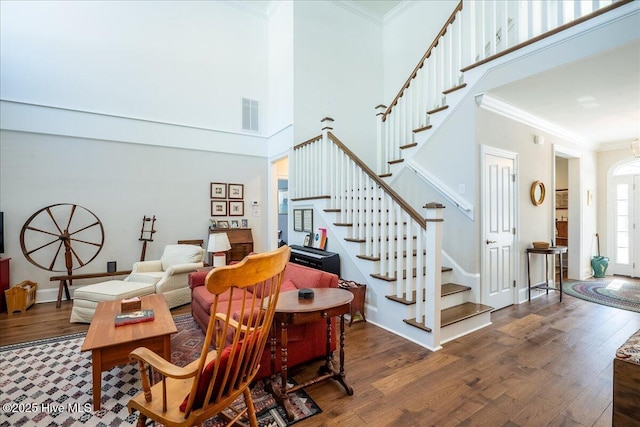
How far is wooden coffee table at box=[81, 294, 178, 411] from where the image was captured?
1.95m

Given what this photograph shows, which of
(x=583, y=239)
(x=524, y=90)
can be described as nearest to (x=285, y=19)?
(x=524, y=90)

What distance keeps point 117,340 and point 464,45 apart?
4.87 m

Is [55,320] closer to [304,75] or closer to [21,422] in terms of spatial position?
[21,422]

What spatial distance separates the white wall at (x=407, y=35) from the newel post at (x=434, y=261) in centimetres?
410

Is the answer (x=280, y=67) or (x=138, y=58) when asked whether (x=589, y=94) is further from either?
(x=138, y=58)

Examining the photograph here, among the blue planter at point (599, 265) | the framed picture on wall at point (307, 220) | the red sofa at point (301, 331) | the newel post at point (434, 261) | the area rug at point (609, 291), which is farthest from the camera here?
the blue planter at point (599, 265)

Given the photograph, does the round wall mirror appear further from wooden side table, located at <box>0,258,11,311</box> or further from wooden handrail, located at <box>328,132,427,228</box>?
wooden side table, located at <box>0,258,11,311</box>

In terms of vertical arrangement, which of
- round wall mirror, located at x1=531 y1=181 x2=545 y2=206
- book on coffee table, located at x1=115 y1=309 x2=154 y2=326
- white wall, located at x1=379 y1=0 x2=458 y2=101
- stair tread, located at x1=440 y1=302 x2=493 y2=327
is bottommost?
stair tread, located at x1=440 y1=302 x2=493 y2=327

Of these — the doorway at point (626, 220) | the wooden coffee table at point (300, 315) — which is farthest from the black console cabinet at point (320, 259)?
the doorway at point (626, 220)

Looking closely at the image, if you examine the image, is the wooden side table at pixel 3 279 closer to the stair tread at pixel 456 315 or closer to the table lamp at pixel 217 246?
the table lamp at pixel 217 246

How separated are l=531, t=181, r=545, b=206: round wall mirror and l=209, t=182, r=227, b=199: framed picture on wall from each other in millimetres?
5277

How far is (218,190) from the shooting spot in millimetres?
5523

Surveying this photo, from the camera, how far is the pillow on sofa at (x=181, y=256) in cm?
434

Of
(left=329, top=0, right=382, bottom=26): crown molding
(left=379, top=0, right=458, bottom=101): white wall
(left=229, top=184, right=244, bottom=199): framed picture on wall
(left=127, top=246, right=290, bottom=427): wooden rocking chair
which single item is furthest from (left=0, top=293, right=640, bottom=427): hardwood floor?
(left=329, top=0, right=382, bottom=26): crown molding
